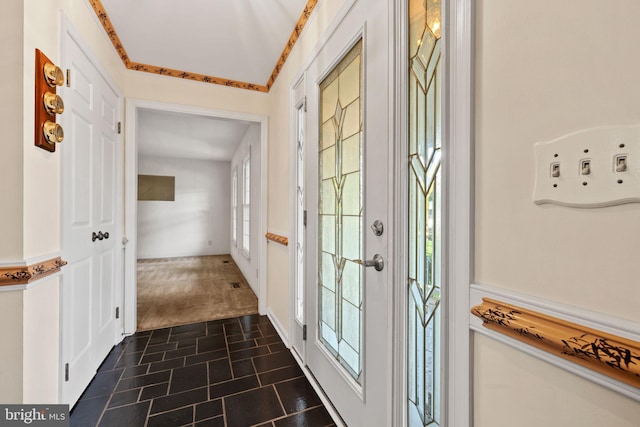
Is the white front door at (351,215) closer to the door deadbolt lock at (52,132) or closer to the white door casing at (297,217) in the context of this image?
the white door casing at (297,217)

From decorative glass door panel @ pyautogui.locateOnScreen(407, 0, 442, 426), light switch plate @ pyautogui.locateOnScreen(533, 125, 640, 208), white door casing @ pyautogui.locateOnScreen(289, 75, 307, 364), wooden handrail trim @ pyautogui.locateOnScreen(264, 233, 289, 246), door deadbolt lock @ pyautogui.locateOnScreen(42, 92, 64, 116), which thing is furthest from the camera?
wooden handrail trim @ pyautogui.locateOnScreen(264, 233, 289, 246)

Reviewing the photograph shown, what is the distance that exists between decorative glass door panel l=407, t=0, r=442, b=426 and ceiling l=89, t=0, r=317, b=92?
1181 millimetres

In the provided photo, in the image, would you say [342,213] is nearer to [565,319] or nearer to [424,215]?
[424,215]

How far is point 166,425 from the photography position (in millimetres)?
1426

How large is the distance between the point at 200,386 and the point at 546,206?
6.77 ft

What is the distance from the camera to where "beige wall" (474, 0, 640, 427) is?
0.47 metres

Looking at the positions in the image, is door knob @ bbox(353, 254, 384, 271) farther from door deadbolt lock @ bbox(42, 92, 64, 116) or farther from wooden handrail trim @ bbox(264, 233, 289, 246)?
door deadbolt lock @ bbox(42, 92, 64, 116)

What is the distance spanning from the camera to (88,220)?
1759mm

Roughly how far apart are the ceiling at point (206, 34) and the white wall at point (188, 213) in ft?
15.8

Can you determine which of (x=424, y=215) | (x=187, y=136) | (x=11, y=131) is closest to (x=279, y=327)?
(x=424, y=215)

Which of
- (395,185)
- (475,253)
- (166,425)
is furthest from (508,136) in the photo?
(166,425)

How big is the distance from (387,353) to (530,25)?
1091mm

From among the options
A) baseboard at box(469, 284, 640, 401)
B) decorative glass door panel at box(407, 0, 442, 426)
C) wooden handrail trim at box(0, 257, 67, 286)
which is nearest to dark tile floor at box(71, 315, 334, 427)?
decorative glass door panel at box(407, 0, 442, 426)

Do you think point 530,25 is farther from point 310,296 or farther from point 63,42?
point 63,42
